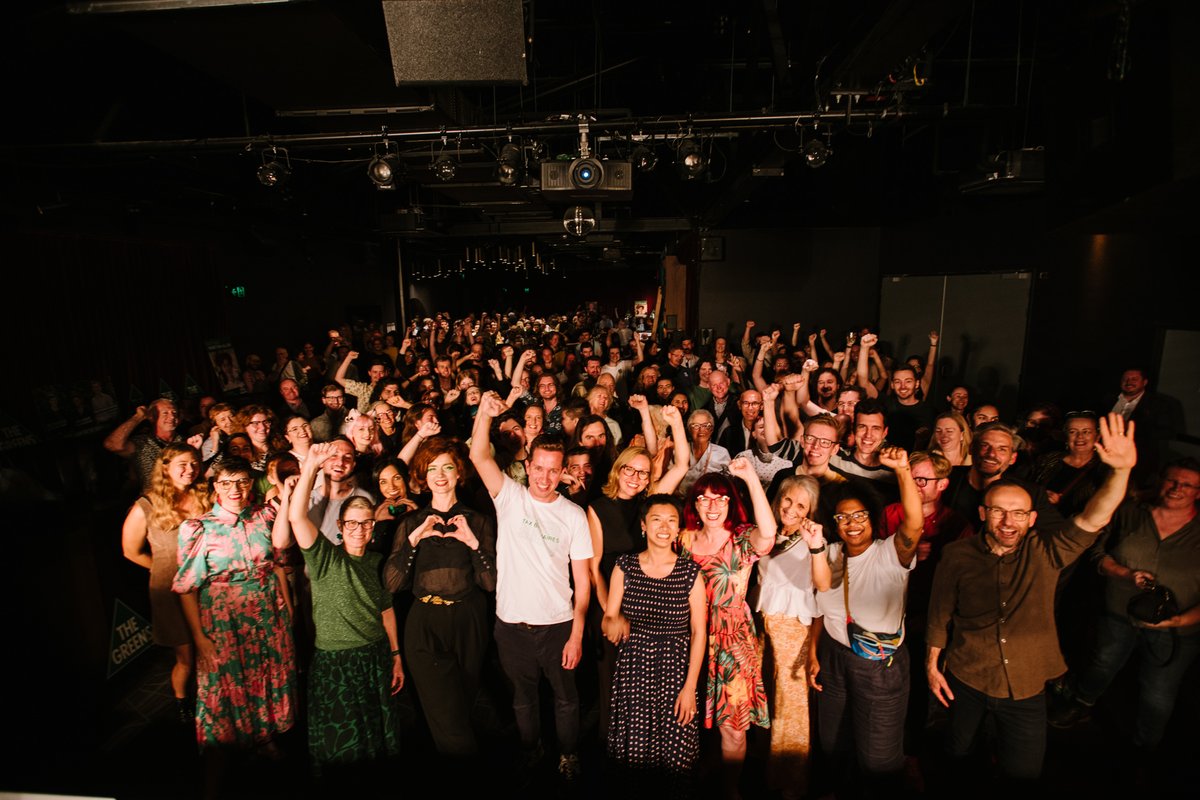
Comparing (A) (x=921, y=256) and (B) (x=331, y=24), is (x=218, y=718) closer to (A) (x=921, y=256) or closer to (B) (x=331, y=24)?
(B) (x=331, y=24)

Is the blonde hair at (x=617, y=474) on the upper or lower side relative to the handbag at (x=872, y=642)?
upper

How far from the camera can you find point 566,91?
5.79 meters

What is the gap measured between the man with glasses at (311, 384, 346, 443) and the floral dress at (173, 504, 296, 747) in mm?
1879

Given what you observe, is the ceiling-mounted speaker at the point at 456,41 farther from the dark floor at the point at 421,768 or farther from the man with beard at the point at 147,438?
the dark floor at the point at 421,768

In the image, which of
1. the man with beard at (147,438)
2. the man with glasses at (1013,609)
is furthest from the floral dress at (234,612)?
the man with glasses at (1013,609)

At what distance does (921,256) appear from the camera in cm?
812

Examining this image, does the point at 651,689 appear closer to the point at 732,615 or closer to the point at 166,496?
the point at 732,615

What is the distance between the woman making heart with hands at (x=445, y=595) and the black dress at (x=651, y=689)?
63 centimetres

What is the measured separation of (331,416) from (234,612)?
2.24 metres

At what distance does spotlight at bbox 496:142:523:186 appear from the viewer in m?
4.70

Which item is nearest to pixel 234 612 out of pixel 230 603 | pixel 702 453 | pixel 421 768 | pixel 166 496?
pixel 230 603

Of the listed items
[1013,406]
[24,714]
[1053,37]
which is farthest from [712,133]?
[24,714]

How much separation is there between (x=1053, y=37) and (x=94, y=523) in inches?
290

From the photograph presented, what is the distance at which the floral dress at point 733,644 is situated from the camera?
2352mm
